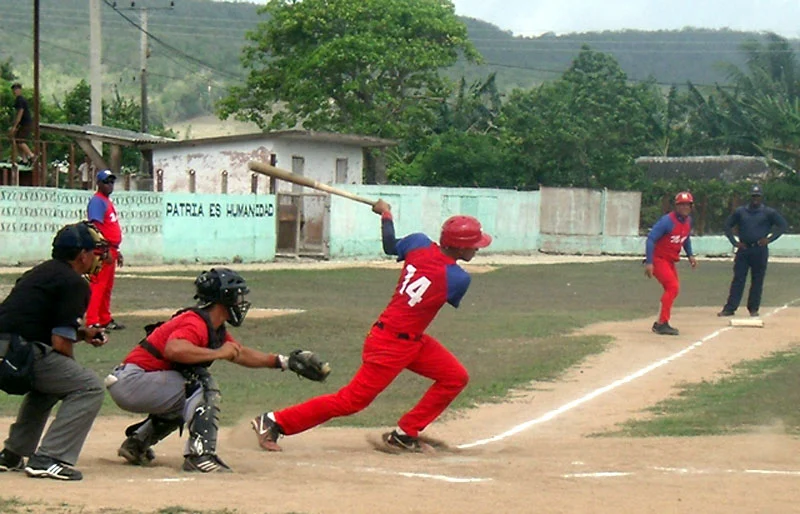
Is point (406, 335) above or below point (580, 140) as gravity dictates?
below

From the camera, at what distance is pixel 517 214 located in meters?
48.0

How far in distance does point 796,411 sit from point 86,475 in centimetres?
676

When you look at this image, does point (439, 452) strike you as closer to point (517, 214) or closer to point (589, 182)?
point (517, 214)

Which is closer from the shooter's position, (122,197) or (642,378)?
(642,378)

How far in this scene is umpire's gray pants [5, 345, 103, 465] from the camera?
25.9 feet

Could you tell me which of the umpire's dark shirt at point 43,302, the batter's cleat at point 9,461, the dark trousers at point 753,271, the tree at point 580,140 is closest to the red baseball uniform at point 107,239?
the batter's cleat at point 9,461

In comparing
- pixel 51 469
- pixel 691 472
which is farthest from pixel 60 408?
pixel 691 472

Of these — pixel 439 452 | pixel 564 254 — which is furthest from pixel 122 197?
pixel 439 452

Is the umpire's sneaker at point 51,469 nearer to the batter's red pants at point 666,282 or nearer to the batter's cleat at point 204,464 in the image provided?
the batter's cleat at point 204,464

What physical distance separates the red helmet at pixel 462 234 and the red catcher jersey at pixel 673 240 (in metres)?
9.26

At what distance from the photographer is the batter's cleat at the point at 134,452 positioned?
Result: 28.3 ft

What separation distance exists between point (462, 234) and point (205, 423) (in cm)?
232

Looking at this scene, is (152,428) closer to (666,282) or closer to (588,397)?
(588,397)

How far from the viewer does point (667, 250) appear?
1864cm
